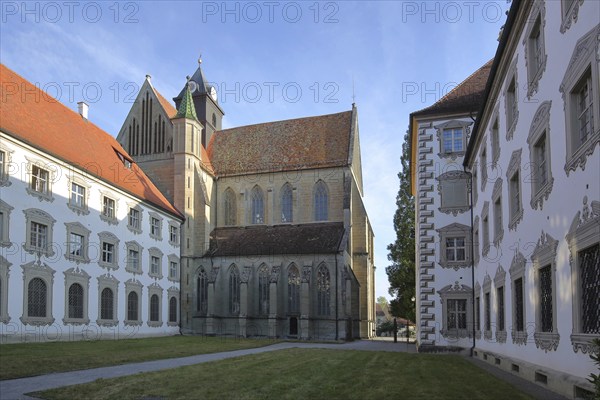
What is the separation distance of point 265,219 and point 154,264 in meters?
11.7

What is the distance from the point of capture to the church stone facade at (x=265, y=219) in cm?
4041

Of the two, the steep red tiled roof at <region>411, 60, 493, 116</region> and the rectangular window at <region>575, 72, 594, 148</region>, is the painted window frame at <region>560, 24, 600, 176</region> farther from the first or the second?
the steep red tiled roof at <region>411, 60, 493, 116</region>

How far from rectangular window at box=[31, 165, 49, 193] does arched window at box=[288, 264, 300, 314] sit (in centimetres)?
1965

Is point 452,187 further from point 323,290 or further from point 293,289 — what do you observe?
point 293,289

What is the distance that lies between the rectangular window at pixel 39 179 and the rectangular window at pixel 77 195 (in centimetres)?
217

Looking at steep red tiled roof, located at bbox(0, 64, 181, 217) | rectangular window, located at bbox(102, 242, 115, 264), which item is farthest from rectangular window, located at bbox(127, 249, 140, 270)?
steep red tiled roof, located at bbox(0, 64, 181, 217)

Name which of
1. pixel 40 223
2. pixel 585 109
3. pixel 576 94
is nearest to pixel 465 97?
pixel 576 94

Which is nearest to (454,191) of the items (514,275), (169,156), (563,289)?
(514,275)

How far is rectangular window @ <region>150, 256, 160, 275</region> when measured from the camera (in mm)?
37406

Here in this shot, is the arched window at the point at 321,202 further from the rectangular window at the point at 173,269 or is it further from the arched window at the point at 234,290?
the rectangular window at the point at 173,269

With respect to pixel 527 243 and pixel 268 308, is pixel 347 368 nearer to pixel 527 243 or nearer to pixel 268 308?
pixel 527 243

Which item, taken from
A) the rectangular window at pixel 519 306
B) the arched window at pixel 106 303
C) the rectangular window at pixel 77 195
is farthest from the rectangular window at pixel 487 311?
the arched window at pixel 106 303

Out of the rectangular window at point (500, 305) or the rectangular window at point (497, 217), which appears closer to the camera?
the rectangular window at point (500, 305)

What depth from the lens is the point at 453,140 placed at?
2645 centimetres
